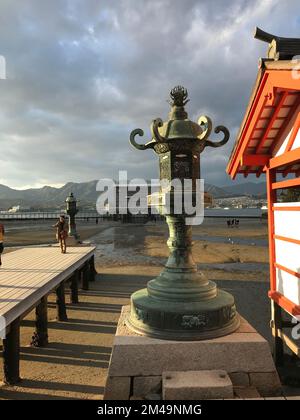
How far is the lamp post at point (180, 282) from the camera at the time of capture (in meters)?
4.06

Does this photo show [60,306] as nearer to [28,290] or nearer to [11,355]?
[28,290]

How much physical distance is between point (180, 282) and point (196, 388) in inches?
51.7

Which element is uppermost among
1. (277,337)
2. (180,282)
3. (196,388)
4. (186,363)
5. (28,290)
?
(180,282)

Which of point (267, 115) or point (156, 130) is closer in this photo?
point (156, 130)

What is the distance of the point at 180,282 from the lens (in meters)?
4.46

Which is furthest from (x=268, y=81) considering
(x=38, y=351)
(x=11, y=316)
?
(x=38, y=351)

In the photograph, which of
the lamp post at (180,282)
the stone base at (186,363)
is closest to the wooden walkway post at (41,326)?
the lamp post at (180,282)

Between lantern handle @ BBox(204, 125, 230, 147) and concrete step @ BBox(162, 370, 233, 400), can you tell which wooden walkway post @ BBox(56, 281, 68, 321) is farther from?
lantern handle @ BBox(204, 125, 230, 147)

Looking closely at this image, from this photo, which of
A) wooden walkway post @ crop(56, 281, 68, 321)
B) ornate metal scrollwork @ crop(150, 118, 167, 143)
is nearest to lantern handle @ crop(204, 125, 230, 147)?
ornate metal scrollwork @ crop(150, 118, 167, 143)

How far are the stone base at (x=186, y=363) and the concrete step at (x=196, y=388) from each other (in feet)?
0.61

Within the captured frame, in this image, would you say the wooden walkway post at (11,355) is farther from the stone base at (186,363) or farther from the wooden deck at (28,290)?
the stone base at (186,363)

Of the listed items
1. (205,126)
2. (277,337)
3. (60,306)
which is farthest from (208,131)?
(60,306)

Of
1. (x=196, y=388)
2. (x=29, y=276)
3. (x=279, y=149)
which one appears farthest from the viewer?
(x=29, y=276)
